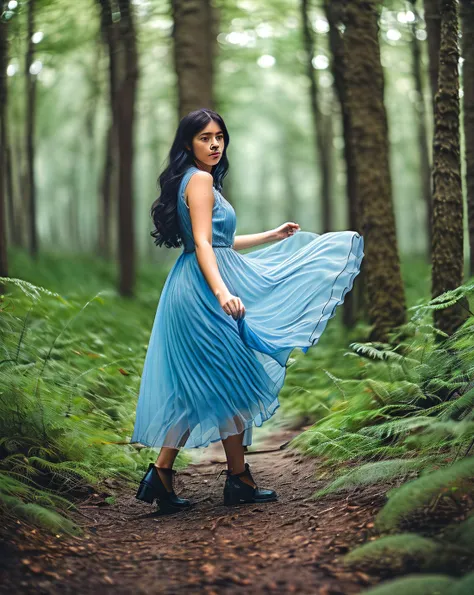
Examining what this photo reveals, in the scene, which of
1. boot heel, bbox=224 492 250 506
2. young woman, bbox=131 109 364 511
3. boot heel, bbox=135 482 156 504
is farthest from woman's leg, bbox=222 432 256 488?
boot heel, bbox=135 482 156 504

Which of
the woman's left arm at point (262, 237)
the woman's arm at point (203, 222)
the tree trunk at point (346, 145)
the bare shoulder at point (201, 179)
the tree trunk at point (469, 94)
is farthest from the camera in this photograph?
the tree trunk at point (346, 145)

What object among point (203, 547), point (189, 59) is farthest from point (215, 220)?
point (189, 59)

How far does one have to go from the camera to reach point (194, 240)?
161 inches

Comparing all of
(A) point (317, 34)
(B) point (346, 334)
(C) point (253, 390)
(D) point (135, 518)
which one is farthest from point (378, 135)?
(A) point (317, 34)

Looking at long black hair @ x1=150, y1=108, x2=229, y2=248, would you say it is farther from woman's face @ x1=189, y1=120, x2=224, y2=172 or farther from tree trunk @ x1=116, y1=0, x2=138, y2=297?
tree trunk @ x1=116, y1=0, x2=138, y2=297

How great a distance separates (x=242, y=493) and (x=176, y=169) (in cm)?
203

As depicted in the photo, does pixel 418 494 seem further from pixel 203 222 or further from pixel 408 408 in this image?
pixel 203 222

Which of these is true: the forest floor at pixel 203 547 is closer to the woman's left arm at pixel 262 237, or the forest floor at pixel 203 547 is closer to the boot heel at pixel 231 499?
the boot heel at pixel 231 499

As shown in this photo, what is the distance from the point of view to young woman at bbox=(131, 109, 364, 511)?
Result: 13.3 ft

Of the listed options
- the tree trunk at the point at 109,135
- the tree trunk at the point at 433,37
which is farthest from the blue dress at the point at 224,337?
the tree trunk at the point at 109,135

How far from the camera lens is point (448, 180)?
5.18 m

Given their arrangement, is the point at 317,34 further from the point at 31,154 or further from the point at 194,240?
the point at 194,240

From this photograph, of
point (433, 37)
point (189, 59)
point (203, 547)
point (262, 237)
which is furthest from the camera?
point (189, 59)

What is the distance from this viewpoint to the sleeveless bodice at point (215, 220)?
166 inches
